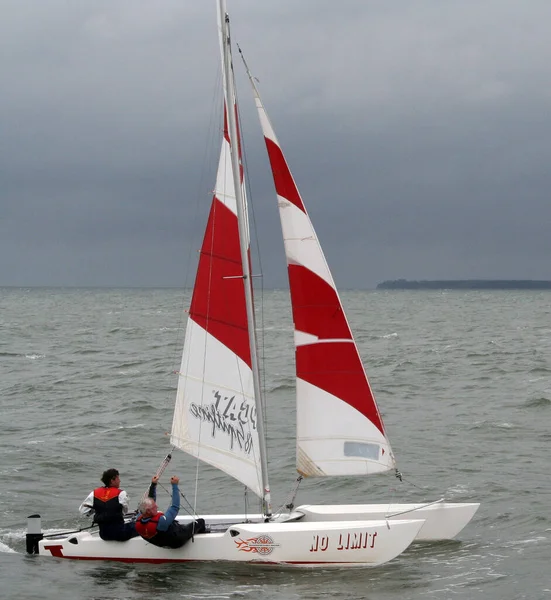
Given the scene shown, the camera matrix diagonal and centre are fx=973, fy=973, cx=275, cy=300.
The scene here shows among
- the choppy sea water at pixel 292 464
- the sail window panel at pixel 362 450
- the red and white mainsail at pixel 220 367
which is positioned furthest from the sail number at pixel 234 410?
the choppy sea water at pixel 292 464

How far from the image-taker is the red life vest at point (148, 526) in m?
12.9

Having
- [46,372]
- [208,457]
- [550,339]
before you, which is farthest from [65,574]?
[550,339]

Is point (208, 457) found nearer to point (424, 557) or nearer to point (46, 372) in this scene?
point (424, 557)

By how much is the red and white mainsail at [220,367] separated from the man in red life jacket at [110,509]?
39.9 inches

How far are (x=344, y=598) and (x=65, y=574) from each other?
3.76 meters

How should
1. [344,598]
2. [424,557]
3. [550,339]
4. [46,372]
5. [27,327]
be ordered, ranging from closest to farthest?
[344,598] < [424,557] < [46,372] < [550,339] < [27,327]

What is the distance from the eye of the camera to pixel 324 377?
515 inches

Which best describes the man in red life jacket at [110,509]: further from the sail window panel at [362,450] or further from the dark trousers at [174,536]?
the sail window panel at [362,450]

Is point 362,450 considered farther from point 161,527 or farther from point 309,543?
point 161,527

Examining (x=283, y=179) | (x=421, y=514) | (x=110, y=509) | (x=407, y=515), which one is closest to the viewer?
(x=283, y=179)

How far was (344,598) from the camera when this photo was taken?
12172 millimetres

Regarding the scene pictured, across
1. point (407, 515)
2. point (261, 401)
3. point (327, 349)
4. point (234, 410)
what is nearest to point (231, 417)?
point (234, 410)

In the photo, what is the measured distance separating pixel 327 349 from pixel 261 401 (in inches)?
44.4

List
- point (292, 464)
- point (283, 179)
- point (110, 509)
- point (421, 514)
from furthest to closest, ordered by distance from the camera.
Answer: point (292, 464)
point (421, 514)
point (110, 509)
point (283, 179)
